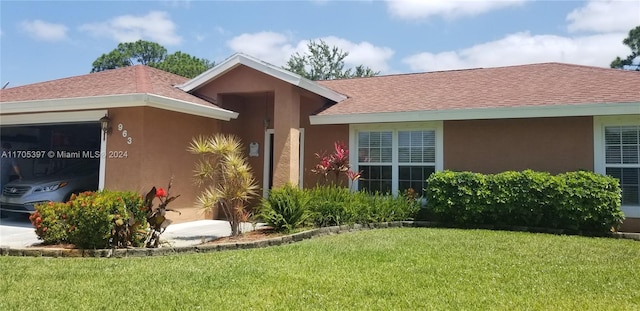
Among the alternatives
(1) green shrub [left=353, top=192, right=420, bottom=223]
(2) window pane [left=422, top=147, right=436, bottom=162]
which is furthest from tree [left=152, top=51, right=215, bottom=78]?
(1) green shrub [left=353, top=192, right=420, bottom=223]

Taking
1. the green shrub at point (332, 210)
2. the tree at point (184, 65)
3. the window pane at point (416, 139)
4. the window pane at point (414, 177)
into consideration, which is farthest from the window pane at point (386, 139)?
the tree at point (184, 65)

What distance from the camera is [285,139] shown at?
1205cm

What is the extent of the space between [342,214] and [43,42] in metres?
23.7

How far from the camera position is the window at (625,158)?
10.4 meters

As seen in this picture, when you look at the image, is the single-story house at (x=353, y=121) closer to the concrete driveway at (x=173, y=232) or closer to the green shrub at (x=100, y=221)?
the concrete driveway at (x=173, y=232)

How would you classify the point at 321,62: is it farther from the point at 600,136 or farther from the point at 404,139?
the point at 600,136

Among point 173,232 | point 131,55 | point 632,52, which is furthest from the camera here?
point 131,55

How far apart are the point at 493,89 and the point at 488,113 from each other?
1.98 m

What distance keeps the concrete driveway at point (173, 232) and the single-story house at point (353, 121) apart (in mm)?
817

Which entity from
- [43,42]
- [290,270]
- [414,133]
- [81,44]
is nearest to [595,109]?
[414,133]

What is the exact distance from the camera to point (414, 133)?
12.5 meters

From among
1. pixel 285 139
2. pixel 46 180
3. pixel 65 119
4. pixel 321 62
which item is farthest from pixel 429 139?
pixel 321 62

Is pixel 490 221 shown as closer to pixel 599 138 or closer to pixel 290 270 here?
pixel 599 138

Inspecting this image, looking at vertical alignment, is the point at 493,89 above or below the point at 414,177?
above
